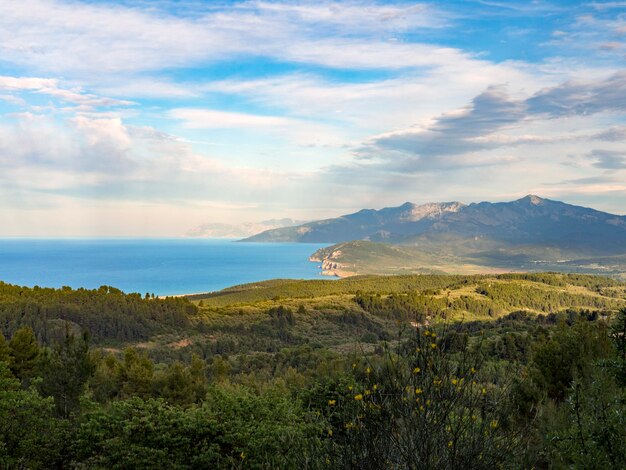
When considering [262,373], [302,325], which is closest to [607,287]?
[302,325]

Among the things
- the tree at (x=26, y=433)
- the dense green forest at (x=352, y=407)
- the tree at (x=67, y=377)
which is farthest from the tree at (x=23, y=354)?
the tree at (x=26, y=433)

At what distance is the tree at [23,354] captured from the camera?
37344mm

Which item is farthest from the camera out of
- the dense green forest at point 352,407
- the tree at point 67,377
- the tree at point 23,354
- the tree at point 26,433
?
the tree at point 23,354

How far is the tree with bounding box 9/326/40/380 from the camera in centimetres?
3734

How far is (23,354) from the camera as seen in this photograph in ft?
127

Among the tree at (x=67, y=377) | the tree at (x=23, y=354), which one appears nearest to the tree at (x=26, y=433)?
the tree at (x=67, y=377)

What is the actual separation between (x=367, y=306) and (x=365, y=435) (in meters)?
131

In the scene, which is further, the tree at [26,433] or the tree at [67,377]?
the tree at [67,377]

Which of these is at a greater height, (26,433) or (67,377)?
(26,433)

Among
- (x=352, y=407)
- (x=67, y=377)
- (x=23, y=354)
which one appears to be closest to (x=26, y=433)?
(x=67, y=377)

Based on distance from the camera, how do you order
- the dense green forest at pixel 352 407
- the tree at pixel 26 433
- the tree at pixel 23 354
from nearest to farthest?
the dense green forest at pixel 352 407 < the tree at pixel 26 433 < the tree at pixel 23 354

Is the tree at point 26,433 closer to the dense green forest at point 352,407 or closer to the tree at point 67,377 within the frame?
the dense green forest at point 352,407

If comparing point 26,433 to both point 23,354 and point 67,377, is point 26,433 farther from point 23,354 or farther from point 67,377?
point 23,354

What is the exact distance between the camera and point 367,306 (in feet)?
448
